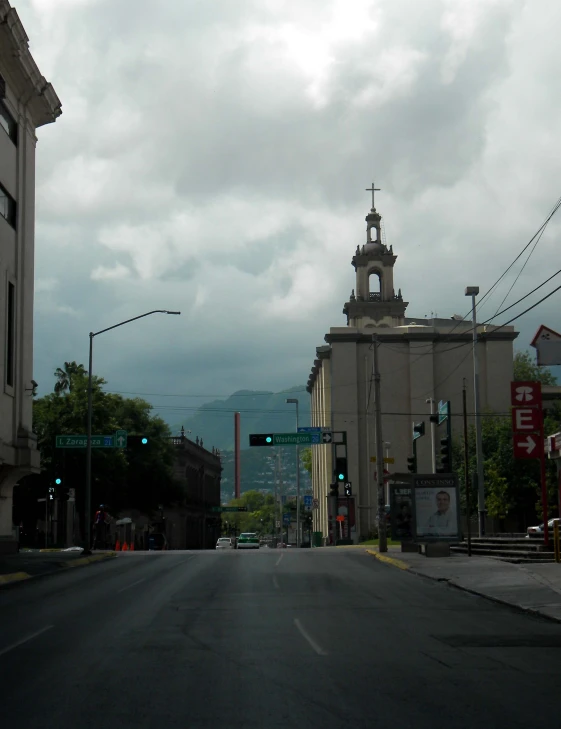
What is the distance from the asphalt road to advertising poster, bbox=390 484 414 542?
1493 centimetres

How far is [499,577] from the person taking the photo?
24.8 metres

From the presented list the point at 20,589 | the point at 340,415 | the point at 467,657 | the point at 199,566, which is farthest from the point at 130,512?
the point at 467,657

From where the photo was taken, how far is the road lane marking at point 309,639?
12469mm

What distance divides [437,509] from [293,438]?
1957cm

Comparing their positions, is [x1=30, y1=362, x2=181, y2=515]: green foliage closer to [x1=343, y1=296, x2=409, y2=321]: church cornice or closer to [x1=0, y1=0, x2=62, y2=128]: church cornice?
[x1=343, y1=296, x2=409, y2=321]: church cornice

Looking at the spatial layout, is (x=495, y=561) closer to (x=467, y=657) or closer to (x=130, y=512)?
(x=467, y=657)

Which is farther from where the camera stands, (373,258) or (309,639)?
(373,258)

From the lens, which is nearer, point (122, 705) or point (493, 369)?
point (122, 705)

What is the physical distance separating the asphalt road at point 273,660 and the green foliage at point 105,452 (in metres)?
38.7

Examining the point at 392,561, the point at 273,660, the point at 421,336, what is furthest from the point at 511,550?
the point at 421,336

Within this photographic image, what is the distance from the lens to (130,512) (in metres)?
91.2

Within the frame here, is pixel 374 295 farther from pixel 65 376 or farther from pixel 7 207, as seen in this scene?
pixel 7 207

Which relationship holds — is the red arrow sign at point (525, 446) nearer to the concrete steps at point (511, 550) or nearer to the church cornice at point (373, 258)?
the concrete steps at point (511, 550)

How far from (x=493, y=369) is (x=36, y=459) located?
52.5 meters
